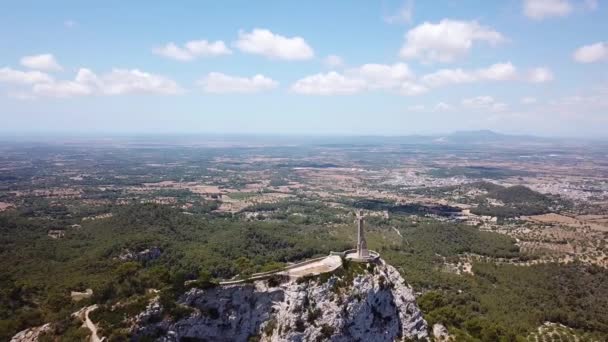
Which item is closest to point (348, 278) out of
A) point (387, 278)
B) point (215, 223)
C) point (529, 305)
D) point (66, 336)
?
point (387, 278)

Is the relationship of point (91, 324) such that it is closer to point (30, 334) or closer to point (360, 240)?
point (30, 334)

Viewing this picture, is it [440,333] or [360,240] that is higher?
[360,240]

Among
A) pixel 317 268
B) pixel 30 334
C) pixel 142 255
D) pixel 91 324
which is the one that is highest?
pixel 317 268

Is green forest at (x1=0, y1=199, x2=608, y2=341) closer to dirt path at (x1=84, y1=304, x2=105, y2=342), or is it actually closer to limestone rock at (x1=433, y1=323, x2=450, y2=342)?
dirt path at (x1=84, y1=304, x2=105, y2=342)

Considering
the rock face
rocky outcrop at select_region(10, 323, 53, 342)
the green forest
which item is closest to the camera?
rocky outcrop at select_region(10, 323, 53, 342)

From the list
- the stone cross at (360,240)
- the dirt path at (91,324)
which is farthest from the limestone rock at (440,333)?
the dirt path at (91,324)

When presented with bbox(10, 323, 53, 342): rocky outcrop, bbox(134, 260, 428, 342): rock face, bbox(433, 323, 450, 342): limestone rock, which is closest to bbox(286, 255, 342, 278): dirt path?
bbox(134, 260, 428, 342): rock face

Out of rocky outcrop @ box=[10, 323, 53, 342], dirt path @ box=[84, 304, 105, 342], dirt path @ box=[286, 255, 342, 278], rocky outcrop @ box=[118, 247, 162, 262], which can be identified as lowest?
rocky outcrop @ box=[118, 247, 162, 262]

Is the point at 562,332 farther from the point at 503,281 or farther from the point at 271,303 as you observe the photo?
the point at 271,303

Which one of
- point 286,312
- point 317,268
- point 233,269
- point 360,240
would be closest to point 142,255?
point 233,269
